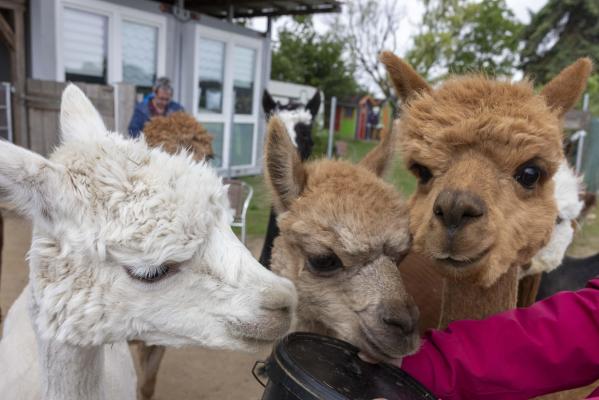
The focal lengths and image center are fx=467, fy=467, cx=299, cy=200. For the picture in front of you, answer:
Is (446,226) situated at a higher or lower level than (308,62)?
lower

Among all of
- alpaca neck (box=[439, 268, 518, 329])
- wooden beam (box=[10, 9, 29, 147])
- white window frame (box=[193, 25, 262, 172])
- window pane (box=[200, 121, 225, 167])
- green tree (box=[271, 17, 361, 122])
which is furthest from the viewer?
green tree (box=[271, 17, 361, 122])

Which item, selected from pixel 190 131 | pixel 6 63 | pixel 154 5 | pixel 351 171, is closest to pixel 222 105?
pixel 154 5

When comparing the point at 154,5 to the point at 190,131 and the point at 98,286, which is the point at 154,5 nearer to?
the point at 190,131

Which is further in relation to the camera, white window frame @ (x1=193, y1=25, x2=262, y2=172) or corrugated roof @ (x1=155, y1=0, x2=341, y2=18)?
corrugated roof @ (x1=155, y1=0, x2=341, y2=18)

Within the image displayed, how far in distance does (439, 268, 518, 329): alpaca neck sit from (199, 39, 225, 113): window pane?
9.02m

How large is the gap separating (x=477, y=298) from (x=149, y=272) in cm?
117

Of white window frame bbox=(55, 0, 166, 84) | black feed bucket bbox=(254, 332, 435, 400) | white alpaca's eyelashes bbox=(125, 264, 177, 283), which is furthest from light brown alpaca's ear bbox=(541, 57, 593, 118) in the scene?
white window frame bbox=(55, 0, 166, 84)

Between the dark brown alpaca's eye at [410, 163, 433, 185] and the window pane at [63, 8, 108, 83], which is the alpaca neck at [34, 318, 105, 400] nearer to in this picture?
the dark brown alpaca's eye at [410, 163, 433, 185]

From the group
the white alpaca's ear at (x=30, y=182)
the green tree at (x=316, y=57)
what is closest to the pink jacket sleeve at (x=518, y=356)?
the white alpaca's ear at (x=30, y=182)

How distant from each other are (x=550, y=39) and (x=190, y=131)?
24490 mm

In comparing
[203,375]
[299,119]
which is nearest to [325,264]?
[203,375]

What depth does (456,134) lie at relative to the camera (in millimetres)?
1539

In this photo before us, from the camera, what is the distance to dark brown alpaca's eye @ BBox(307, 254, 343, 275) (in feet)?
5.64

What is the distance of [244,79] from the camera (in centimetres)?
1105
